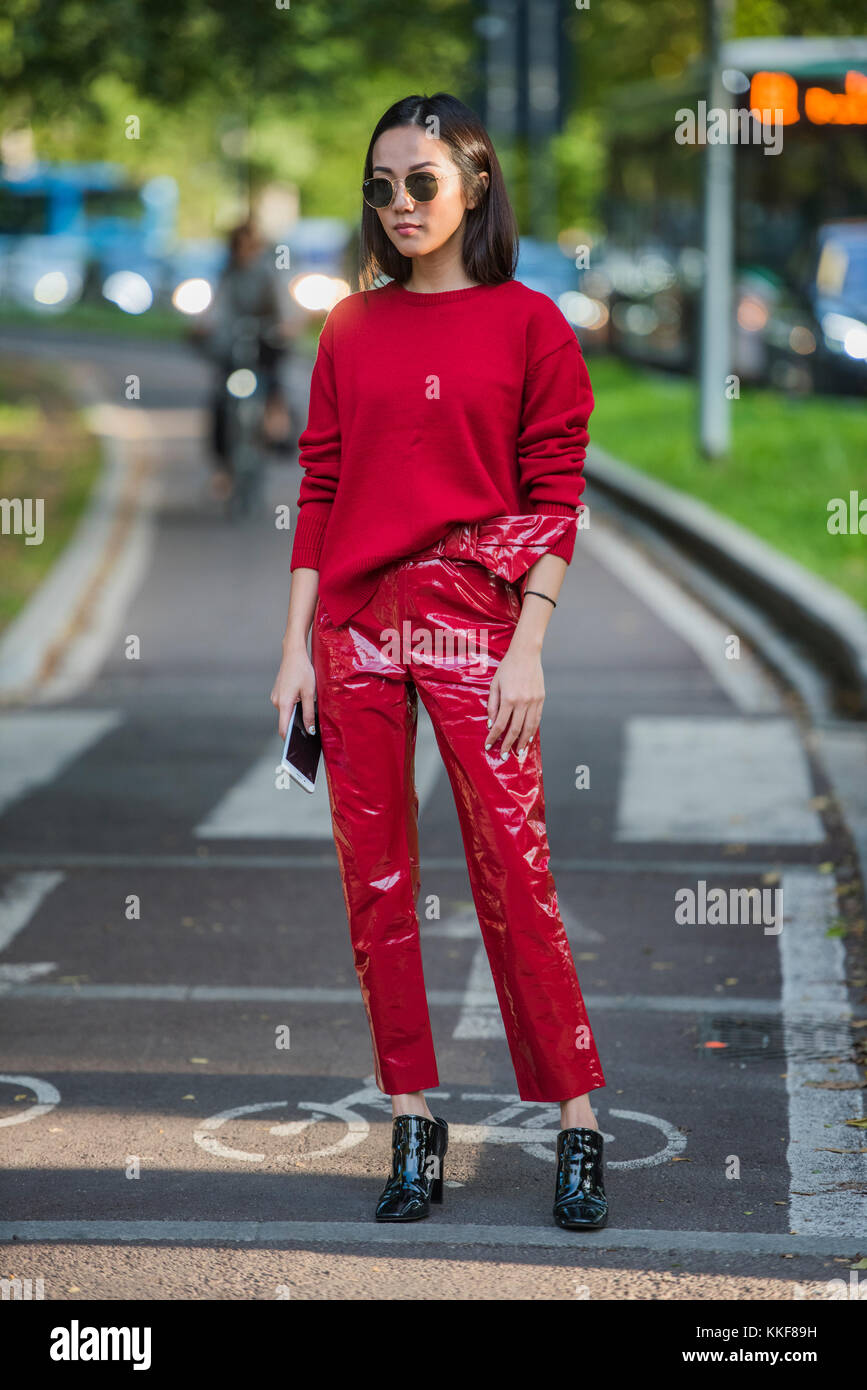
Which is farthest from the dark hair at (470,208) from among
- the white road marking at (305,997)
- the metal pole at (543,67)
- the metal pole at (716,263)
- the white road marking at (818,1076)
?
the metal pole at (543,67)

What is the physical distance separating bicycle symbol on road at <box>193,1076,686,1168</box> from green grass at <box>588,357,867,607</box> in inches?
252

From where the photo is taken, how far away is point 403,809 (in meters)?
3.86

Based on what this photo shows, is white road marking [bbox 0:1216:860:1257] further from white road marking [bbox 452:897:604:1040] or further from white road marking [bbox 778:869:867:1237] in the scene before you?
white road marking [bbox 452:897:604:1040]

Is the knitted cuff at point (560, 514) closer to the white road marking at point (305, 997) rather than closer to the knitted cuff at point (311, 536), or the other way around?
the knitted cuff at point (311, 536)

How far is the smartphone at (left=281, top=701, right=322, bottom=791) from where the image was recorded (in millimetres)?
3867

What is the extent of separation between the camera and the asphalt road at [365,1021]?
3740 millimetres

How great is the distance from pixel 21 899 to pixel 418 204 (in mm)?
3186

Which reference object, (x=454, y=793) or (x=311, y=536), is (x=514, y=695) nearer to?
(x=454, y=793)

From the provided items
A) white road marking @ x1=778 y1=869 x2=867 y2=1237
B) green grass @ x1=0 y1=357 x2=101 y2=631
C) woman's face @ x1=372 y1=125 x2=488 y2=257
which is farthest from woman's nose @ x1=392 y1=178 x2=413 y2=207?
green grass @ x1=0 y1=357 x2=101 y2=631

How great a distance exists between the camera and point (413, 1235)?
150 inches

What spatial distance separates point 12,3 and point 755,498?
784 centimetres

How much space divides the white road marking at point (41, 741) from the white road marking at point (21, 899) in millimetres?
933

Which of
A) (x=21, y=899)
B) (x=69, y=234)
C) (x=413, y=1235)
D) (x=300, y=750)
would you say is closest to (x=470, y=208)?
(x=300, y=750)
